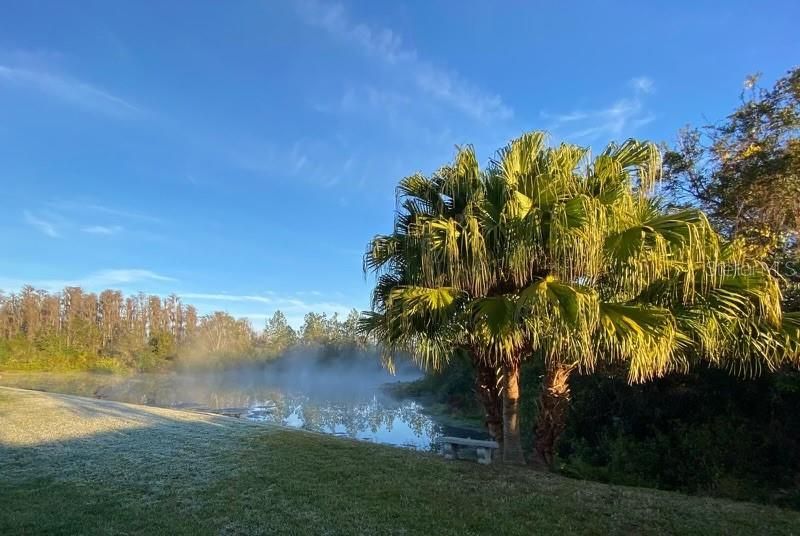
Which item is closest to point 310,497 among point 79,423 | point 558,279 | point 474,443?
point 474,443

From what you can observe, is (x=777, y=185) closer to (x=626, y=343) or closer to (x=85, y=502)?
(x=626, y=343)

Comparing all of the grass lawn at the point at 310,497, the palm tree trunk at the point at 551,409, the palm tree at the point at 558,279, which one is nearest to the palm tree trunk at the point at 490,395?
the palm tree at the point at 558,279

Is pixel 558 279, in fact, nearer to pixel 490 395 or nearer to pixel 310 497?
pixel 490 395

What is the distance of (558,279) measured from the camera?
21.4 ft

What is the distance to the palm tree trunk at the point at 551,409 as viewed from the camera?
7531 millimetres

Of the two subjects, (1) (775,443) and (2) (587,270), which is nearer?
(2) (587,270)

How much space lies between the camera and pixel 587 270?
6277mm

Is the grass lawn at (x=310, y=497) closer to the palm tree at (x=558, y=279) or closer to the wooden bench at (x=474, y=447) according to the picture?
the wooden bench at (x=474, y=447)

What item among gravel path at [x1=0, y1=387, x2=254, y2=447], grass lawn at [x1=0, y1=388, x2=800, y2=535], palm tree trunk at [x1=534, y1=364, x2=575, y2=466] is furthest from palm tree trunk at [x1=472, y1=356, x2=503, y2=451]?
gravel path at [x1=0, y1=387, x2=254, y2=447]

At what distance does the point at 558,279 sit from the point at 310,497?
153 inches

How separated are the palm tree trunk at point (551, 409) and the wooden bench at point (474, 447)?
2.19 ft

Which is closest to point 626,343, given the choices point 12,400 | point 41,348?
point 12,400

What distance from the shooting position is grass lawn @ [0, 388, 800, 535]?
497 centimetres

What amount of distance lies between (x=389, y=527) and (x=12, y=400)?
1694 centimetres
